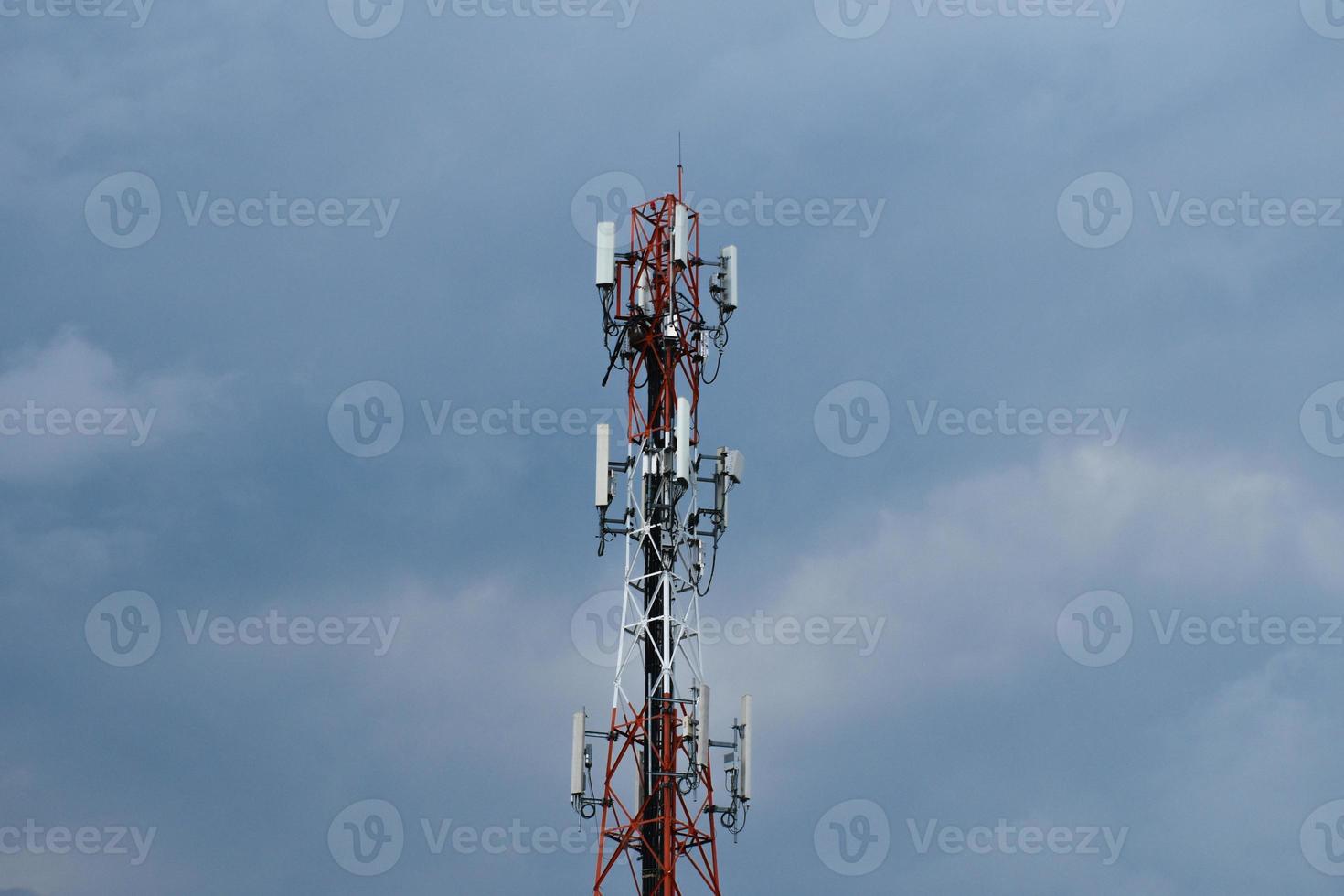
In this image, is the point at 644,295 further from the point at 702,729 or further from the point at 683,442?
the point at 702,729

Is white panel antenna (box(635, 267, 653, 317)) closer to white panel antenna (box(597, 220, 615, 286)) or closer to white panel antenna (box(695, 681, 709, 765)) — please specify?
white panel antenna (box(597, 220, 615, 286))

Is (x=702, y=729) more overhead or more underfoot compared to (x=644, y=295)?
more underfoot

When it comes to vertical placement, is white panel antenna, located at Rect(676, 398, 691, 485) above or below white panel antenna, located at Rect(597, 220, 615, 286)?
below

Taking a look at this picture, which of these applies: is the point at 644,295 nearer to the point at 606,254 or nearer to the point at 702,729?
the point at 606,254

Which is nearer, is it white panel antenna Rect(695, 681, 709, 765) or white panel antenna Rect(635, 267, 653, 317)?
white panel antenna Rect(695, 681, 709, 765)

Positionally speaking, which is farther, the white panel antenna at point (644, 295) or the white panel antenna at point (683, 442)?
the white panel antenna at point (644, 295)

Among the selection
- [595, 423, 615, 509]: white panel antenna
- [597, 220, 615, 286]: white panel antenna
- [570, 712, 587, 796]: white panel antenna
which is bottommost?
[570, 712, 587, 796]: white panel antenna

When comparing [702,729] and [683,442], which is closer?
[702,729]

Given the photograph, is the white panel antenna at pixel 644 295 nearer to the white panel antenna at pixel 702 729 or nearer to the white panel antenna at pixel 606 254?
the white panel antenna at pixel 606 254

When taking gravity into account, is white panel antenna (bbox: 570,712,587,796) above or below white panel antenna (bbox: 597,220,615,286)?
below

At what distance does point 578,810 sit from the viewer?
2785 inches

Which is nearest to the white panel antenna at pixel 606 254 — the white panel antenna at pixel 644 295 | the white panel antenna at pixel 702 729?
the white panel antenna at pixel 644 295

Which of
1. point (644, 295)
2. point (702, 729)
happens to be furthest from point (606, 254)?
point (702, 729)

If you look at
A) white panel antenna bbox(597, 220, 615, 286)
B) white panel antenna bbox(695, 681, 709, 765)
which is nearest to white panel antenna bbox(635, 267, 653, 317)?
white panel antenna bbox(597, 220, 615, 286)
